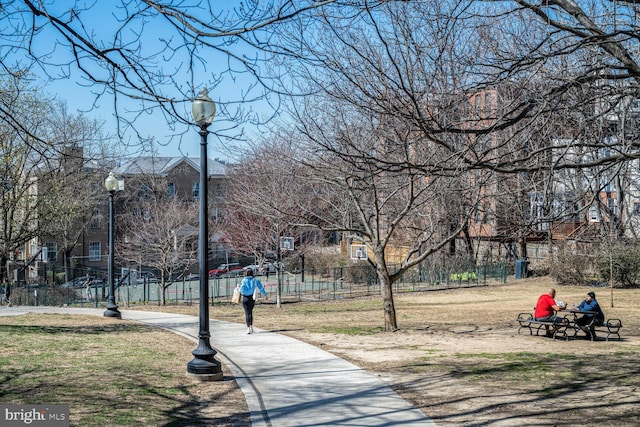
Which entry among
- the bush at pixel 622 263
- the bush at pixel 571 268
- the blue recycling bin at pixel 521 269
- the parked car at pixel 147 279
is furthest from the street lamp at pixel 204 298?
the blue recycling bin at pixel 521 269

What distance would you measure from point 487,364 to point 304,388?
3.88 m

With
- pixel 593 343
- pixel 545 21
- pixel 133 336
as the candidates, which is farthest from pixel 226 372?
pixel 593 343

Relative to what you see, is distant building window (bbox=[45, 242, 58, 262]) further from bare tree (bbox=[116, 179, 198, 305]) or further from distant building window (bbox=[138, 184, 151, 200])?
distant building window (bbox=[138, 184, 151, 200])

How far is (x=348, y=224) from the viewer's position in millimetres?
20188

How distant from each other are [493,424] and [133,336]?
9.45 metres

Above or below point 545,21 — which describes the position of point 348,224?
below

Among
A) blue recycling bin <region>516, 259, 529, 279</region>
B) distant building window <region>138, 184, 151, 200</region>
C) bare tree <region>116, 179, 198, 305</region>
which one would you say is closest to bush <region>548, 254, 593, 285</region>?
blue recycling bin <region>516, 259, 529, 279</region>

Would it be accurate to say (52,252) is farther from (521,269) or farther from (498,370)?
(498,370)

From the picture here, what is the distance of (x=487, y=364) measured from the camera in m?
12.2

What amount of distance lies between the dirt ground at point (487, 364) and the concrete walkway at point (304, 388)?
0.37m

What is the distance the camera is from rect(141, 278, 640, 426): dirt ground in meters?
8.53

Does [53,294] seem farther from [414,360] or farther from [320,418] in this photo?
[320,418]

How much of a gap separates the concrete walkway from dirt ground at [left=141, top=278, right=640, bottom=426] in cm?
37

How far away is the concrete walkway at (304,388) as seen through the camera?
26.3ft
